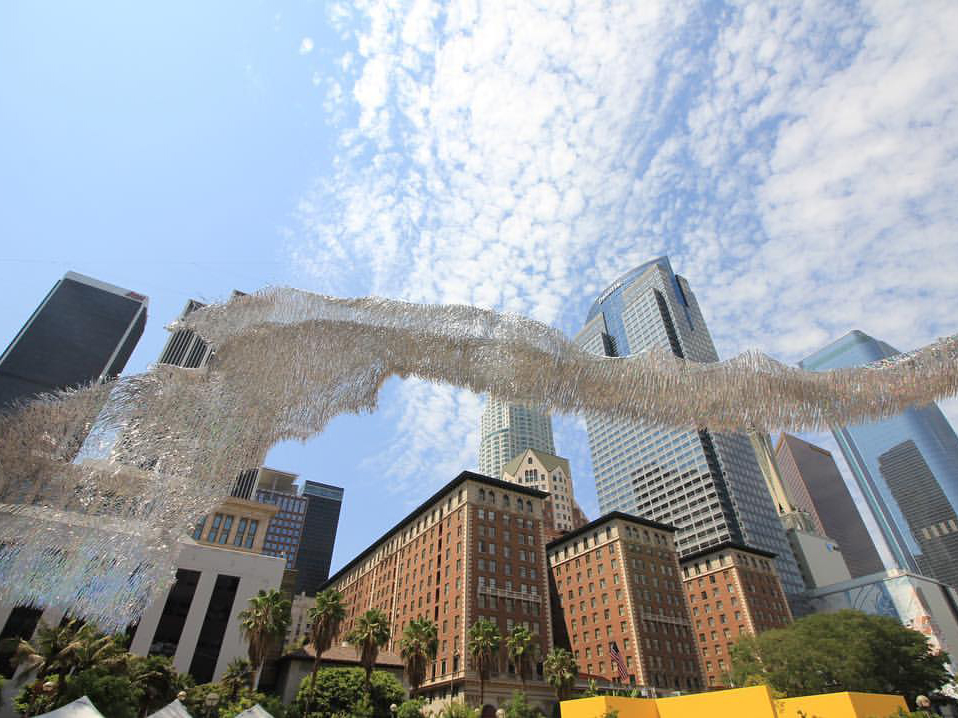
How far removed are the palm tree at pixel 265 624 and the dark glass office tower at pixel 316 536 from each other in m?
133

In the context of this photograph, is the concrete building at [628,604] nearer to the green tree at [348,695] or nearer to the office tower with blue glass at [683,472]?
the office tower with blue glass at [683,472]

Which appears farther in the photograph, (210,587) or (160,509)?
(210,587)

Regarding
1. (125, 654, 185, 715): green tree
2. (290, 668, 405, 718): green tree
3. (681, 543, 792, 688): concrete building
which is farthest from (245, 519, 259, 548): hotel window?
(681, 543, 792, 688): concrete building

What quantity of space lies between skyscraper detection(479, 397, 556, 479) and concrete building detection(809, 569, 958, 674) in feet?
265

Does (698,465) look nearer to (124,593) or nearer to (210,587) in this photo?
(210,587)

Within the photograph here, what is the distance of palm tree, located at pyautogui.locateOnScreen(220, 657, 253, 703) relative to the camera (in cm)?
3256

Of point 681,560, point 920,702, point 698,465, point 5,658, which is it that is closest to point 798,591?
point 698,465

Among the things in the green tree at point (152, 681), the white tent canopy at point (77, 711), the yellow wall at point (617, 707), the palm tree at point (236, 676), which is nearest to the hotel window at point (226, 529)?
the palm tree at point (236, 676)

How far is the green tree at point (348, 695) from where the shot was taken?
3450cm

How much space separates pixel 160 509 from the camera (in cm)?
374

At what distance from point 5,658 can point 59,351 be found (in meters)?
37.8

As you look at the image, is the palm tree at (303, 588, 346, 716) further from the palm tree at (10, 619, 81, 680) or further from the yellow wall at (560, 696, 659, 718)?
the yellow wall at (560, 696, 659, 718)

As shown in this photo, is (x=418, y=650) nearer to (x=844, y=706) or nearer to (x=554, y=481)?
(x=844, y=706)

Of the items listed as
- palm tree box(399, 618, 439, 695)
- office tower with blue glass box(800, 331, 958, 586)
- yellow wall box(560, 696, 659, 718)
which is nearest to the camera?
yellow wall box(560, 696, 659, 718)
